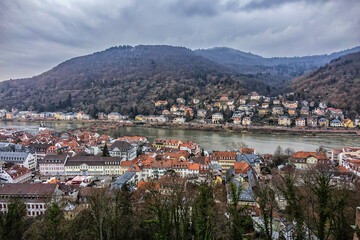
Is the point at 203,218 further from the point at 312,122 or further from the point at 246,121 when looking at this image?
the point at 312,122

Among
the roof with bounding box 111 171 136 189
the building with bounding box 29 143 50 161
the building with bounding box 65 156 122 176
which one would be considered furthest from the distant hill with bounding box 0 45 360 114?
the roof with bounding box 111 171 136 189

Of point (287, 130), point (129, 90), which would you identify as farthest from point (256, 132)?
point (129, 90)

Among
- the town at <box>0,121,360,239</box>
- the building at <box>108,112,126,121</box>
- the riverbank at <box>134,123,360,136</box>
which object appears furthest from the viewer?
the building at <box>108,112,126,121</box>

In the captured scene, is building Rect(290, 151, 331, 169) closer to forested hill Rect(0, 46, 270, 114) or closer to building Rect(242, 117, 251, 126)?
building Rect(242, 117, 251, 126)

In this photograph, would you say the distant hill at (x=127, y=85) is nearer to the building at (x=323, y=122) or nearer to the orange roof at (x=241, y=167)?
the building at (x=323, y=122)

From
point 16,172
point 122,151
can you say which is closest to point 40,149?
point 16,172

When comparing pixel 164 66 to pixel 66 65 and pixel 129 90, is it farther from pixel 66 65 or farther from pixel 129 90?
pixel 66 65
